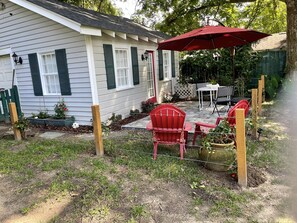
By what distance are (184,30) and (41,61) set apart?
34.6 ft

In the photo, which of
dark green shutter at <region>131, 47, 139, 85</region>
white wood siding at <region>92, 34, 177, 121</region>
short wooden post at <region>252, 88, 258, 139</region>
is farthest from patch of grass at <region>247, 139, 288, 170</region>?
dark green shutter at <region>131, 47, 139, 85</region>

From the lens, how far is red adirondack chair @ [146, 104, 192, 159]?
12.3ft

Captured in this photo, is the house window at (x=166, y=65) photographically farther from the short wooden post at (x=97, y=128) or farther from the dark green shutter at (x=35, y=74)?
the short wooden post at (x=97, y=128)

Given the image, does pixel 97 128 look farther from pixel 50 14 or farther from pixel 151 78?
pixel 151 78

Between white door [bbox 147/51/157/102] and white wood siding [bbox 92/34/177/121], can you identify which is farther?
white door [bbox 147/51/157/102]

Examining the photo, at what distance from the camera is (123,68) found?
724 cm

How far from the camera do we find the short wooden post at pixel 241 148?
2873 millimetres

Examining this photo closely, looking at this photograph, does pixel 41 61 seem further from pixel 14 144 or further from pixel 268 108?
pixel 268 108

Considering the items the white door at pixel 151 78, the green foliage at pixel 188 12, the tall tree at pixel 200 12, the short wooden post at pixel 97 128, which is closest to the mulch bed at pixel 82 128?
the short wooden post at pixel 97 128

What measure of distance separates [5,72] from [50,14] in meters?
3.48

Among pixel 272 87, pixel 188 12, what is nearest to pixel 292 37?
pixel 272 87

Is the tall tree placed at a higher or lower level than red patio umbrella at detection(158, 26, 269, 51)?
higher

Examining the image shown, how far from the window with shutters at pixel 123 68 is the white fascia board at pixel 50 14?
5.39ft

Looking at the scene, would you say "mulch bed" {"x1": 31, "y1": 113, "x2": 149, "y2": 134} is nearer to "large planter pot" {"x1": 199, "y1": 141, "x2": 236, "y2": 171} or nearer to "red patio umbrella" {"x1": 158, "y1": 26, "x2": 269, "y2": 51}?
"red patio umbrella" {"x1": 158, "y1": 26, "x2": 269, "y2": 51}
